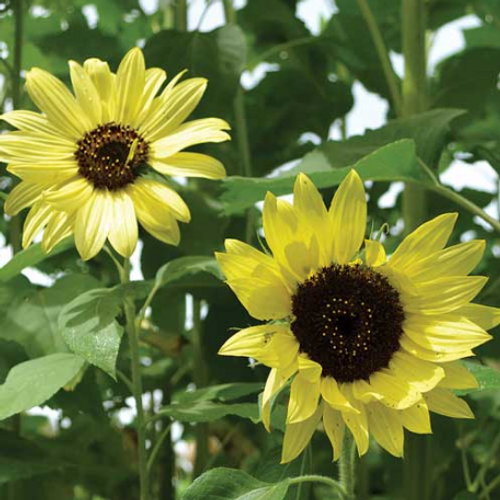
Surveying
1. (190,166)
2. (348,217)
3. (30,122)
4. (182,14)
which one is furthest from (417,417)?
(182,14)

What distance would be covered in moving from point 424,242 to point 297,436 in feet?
0.47

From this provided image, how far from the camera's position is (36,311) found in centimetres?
75

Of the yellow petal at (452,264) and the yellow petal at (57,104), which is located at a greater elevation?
the yellow petal at (57,104)

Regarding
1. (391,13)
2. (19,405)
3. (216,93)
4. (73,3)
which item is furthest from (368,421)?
(73,3)

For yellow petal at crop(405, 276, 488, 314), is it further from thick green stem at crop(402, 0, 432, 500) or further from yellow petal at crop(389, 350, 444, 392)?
thick green stem at crop(402, 0, 432, 500)

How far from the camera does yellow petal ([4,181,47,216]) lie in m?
0.65

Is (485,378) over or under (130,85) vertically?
under

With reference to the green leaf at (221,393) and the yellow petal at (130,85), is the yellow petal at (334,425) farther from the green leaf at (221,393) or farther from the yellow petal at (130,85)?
the yellow petal at (130,85)

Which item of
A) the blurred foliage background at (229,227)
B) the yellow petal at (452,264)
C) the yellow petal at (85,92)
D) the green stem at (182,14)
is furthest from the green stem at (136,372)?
the green stem at (182,14)

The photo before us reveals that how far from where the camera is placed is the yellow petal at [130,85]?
0.66 m

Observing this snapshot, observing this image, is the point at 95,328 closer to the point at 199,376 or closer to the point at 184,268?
the point at 184,268

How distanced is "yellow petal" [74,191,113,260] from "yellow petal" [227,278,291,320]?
0.11m

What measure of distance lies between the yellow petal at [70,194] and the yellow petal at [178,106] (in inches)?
2.4

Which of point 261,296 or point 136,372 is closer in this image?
point 261,296
